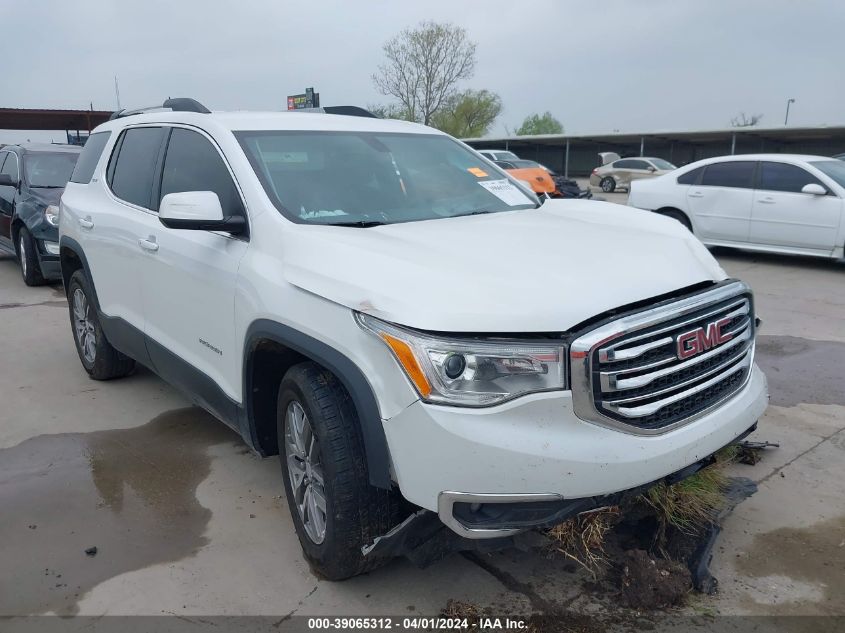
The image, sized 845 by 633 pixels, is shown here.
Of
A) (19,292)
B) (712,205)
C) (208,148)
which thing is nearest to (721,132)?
(712,205)

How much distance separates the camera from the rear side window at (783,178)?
9922mm

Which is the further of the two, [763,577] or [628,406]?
[763,577]

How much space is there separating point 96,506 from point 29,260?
6.71 meters

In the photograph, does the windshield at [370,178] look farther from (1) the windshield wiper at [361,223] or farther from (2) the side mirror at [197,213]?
(2) the side mirror at [197,213]

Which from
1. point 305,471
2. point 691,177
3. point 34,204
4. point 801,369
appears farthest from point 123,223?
point 691,177

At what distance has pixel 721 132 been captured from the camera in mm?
36344

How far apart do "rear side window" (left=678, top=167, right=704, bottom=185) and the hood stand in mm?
8444

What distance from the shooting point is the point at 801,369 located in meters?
5.63

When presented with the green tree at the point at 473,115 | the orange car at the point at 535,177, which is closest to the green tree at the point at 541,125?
the green tree at the point at 473,115

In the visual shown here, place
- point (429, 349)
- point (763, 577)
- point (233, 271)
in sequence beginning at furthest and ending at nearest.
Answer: point (233, 271) → point (763, 577) → point (429, 349)

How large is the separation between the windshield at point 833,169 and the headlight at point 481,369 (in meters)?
9.16

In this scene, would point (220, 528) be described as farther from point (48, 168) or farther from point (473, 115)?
point (473, 115)

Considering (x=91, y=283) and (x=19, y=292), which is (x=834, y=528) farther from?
(x=19, y=292)

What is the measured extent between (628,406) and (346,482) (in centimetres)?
103
